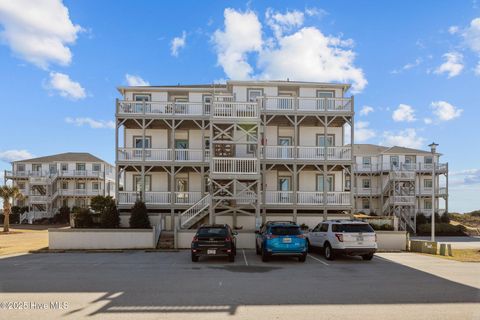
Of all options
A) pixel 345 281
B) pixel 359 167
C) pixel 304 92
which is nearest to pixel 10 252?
pixel 345 281

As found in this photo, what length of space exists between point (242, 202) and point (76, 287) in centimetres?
1398

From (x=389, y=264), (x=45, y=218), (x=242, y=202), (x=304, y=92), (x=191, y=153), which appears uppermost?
(x=304, y=92)

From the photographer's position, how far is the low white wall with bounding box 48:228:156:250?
19500mm

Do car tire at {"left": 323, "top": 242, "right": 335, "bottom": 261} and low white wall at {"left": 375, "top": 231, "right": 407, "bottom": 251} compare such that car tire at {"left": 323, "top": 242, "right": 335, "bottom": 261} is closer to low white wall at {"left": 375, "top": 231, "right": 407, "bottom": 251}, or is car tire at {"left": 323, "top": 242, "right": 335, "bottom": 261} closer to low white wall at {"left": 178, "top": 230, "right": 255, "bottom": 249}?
low white wall at {"left": 178, "top": 230, "right": 255, "bottom": 249}

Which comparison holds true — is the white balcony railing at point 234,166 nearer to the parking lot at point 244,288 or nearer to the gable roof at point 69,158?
the parking lot at point 244,288

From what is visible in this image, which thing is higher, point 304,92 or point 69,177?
point 304,92

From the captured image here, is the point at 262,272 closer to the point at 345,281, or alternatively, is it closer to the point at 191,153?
the point at 345,281

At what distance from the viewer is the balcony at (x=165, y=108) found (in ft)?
82.7

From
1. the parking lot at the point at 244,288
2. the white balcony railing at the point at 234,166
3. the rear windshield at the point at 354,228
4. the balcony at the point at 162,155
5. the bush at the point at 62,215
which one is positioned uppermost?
the balcony at the point at 162,155

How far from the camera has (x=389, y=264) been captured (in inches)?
566

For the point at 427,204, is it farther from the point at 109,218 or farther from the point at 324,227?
the point at 109,218

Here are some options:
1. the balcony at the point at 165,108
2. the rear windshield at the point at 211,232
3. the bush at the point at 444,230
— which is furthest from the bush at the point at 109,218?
the bush at the point at 444,230

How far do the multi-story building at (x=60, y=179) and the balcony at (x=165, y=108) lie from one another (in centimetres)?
3006

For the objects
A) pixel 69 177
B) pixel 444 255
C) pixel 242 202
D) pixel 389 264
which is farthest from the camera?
pixel 69 177
